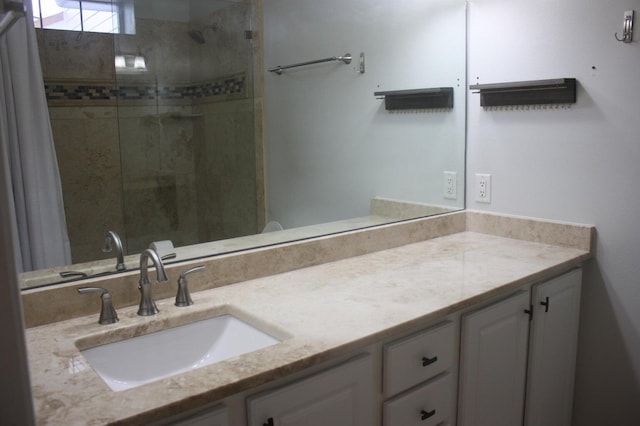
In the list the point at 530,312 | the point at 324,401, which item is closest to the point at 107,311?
the point at 324,401

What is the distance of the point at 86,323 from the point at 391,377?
80 centimetres

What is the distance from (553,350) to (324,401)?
1122 millimetres

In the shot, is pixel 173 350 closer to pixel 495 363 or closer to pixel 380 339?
pixel 380 339

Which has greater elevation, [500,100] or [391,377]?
[500,100]

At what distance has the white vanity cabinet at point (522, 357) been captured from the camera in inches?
66.2

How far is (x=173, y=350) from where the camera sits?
1.45 metres

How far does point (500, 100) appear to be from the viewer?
2283mm

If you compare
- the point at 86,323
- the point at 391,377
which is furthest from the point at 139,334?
the point at 391,377

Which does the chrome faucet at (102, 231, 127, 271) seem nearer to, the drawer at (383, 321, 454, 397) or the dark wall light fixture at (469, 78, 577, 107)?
the drawer at (383, 321, 454, 397)

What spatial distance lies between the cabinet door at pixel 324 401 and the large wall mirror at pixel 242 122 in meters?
0.65

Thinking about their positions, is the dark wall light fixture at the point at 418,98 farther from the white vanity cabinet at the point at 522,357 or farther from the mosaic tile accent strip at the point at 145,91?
the white vanity cabinet at the point at 522,357

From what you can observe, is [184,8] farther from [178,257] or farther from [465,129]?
[465,129]

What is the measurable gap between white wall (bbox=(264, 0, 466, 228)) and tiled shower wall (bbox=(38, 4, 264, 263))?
6.0 inches

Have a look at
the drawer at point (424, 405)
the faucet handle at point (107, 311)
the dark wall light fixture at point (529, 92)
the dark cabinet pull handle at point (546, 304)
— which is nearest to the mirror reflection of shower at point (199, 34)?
the faucet handle at point (107, 311)
